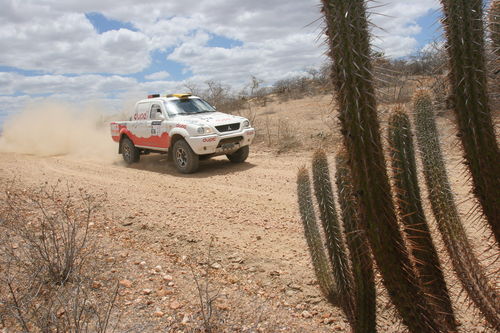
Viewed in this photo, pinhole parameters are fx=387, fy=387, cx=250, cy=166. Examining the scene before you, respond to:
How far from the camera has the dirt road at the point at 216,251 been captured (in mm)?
3443

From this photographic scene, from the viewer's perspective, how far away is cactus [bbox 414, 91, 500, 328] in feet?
8.18

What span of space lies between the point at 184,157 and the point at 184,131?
Answer: 0.68 metres

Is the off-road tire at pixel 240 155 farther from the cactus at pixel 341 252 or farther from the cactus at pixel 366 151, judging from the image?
the cactus at pixel 366 151

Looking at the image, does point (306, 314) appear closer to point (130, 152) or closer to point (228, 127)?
point (228, 127)

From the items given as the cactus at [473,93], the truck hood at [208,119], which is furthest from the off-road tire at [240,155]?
the cactus at [473,93]

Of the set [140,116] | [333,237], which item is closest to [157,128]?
[140,116]

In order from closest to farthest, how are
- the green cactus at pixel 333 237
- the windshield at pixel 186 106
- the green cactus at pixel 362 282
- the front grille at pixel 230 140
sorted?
the green cactus at pixel 362 282 → the green cactus at pixel 333 237 → the front grille at pixel 230 140 → the windshield at pixel 186 106

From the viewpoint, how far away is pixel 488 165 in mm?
1931

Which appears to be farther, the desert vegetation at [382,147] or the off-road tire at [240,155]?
the off-road tire at [240,155]

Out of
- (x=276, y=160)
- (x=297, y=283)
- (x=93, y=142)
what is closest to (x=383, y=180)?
(x=297, y=283)

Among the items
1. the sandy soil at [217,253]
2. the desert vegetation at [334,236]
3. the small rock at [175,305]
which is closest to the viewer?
the desert vegetation at [334,236]

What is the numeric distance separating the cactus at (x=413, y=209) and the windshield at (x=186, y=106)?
827 centimetres

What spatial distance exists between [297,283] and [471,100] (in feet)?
8.56

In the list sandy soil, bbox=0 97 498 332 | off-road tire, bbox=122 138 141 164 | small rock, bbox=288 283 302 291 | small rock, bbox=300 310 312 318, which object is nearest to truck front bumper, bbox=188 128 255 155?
sandy soil, bbox=0 97 498 332
